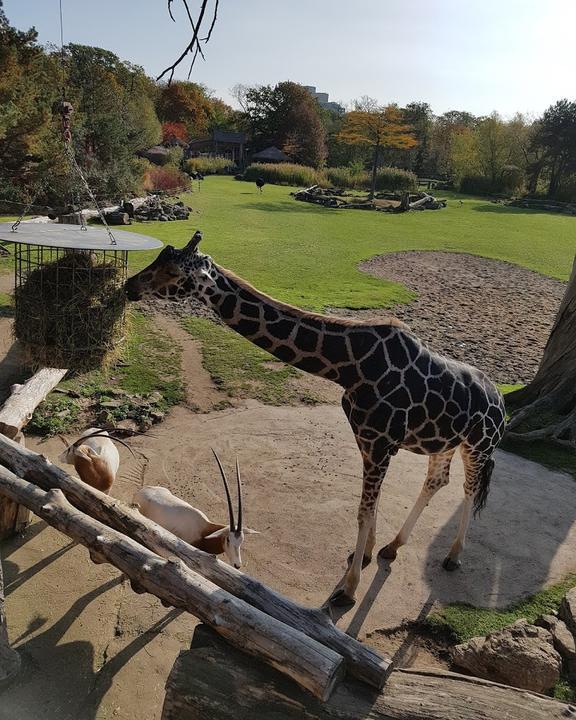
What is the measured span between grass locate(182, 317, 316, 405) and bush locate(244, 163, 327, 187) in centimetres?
4068

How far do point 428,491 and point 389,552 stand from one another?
0.80 m

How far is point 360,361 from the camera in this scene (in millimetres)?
4980

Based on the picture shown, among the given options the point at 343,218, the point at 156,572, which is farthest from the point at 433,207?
the point at 156,572

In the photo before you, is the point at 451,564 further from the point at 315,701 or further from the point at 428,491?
the point at 315,701

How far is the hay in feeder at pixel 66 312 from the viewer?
8.66 m

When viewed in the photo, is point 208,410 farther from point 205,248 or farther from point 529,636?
point 205,248

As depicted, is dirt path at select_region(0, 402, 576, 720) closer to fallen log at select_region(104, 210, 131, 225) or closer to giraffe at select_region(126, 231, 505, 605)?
giraffe at select_region(126, 231, 505, 605)

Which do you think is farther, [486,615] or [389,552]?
[389,552]

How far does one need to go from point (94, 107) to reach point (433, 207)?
23.4 m

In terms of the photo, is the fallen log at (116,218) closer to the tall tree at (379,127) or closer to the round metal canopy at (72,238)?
the round metal canopy at (72,238)

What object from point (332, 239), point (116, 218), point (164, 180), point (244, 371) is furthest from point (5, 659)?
point (164, 180)

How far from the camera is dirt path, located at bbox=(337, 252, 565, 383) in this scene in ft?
41.7

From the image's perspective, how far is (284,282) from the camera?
16578 millimetres

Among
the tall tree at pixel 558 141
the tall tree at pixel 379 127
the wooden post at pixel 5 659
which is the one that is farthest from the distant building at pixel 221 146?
the wooden post at pixel 5 659
